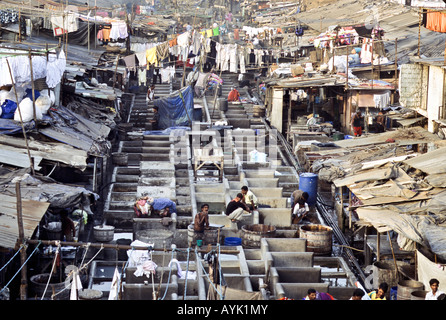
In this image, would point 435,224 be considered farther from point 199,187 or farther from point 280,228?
point 199,187

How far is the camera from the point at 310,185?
19.5 metres

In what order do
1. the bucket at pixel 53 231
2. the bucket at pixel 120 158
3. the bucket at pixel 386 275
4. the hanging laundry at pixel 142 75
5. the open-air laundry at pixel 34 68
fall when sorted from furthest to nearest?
the hanging laundry at pixel 142 75 < the bucket at pixel 120 158 < the open-air laundry at pixel 34 68 < the bucket at pixel 53 231 < the bucket at pixel 386 275

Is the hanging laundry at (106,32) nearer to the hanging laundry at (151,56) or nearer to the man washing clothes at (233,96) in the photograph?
the hanging laundry at (151,56)

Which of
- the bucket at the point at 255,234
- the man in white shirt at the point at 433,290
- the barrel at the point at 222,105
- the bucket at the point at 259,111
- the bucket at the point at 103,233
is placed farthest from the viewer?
the barrel at the point at 222,105

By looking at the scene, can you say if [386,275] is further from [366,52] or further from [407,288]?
[366,52]

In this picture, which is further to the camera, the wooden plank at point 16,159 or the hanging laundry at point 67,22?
the hanging laundry at point 67,22

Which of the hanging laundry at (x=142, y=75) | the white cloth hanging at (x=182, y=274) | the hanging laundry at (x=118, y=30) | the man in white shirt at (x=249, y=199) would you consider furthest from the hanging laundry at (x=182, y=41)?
the white cloth hanging at (x=182, y=274)

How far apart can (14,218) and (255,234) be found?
5655mm

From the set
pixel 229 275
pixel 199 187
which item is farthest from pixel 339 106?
pixel 229 275

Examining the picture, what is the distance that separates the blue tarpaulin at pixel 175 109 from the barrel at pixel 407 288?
16.3 m

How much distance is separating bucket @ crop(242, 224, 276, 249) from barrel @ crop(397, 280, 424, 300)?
4.37 m

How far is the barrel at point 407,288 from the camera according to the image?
1181cm

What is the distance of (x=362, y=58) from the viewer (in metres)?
28.1
